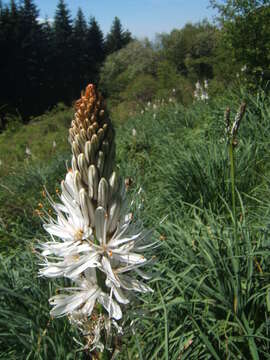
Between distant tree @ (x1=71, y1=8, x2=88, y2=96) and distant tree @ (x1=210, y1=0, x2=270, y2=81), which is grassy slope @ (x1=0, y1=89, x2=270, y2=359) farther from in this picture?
distant tree @ (x1=71, y1=8, x2=88, y2=96)

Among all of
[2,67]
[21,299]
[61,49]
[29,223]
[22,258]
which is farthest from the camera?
[61,49]

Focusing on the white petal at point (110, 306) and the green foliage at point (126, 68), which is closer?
the white petal at point (110, 306)

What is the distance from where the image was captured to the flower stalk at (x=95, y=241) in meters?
1.66

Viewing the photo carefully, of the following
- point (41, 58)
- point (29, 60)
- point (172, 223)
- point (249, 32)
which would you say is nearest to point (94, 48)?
point (41, 58)

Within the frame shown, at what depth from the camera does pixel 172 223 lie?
3.31 metres

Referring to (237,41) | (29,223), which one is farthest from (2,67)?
(29,223)

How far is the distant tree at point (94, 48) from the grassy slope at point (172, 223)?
158 feet

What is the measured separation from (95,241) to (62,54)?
5198cm

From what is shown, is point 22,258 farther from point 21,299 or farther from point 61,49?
point 61,49

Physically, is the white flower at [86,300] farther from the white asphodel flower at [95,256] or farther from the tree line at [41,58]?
the tree line at [41,58]

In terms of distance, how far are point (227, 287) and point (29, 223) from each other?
10.6ft

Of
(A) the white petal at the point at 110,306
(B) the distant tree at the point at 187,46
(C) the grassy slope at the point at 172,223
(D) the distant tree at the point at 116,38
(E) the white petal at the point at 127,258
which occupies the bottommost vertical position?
(C) the grassy slope at the point at 172,223

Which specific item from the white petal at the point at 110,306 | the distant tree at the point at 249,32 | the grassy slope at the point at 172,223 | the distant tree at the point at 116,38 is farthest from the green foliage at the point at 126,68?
the white petal at the point at 110,306

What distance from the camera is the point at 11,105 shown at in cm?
4006
